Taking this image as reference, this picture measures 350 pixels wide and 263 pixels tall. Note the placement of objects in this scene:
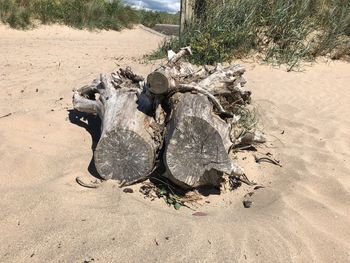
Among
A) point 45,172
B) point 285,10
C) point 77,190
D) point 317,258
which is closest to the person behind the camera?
point 317,258

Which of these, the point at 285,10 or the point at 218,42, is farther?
the point at 285,10

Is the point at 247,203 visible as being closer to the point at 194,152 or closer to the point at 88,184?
the point at 194,152

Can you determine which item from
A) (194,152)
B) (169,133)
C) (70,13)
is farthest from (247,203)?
(70,13)

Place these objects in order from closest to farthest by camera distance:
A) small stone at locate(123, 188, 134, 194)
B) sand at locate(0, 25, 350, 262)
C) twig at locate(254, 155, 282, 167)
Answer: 1. sand at locate(0, 25, 350, 262)
2. small stone at locate(123, 188, 134, 194)
3. twig at locate(254, 155, 282, 167)

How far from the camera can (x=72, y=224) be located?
121 inches

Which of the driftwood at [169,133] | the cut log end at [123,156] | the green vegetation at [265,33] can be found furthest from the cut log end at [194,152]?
the green vegetation at [265,33]

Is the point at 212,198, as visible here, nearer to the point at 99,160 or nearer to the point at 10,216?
the point at 99,160

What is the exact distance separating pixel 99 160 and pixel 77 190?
302 millimetres

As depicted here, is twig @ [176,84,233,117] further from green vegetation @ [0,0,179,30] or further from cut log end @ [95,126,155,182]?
green vegetation @ [0,0,179,30]

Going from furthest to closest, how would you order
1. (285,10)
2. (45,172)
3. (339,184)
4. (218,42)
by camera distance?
(285,10)
(218,42)
(339,184)
(45,172)

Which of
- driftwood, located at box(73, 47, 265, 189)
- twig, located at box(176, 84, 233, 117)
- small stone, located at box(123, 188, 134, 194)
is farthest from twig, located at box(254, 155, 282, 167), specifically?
small stone, located at box(123, 188, 134, 194)

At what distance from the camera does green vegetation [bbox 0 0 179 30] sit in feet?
41.1

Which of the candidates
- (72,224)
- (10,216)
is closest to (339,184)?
(72,224)

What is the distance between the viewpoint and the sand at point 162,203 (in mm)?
2910
